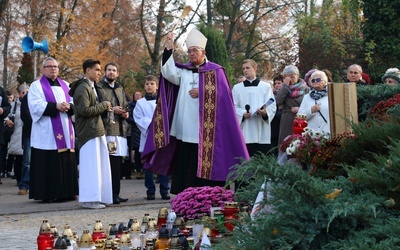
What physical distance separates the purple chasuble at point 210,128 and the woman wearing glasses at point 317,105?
3.02 ft

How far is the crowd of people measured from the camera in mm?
10172

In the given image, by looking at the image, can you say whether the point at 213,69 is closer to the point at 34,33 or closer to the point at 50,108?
the point at 50,108

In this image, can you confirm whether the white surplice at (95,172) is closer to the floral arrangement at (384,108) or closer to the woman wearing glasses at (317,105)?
the woman wearing glasses at (317,105)

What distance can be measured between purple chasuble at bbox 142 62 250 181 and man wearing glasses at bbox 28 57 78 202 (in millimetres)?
2648

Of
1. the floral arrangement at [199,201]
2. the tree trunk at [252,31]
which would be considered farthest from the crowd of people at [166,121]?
the tree trunk at [252,31]

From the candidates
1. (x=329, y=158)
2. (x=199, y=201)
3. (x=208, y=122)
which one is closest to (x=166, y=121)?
(x=208, y=122)

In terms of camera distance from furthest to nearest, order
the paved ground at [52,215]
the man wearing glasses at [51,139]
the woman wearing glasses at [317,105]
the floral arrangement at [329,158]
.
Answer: the man wearing glasses at [51,139] < the woman wearing glasses at [317,105] < the paved ground at [52,215] < the floral arrangement at [329,158]

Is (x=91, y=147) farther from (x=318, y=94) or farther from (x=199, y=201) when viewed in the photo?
(x=199, y=201)

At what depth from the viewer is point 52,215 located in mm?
10953

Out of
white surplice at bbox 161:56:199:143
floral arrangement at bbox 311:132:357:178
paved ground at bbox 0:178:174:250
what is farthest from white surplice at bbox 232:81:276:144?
floral arrangement at bbox 311:132:357:178

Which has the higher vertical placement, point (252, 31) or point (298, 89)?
point (252, 31)

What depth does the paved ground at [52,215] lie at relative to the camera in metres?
8.88

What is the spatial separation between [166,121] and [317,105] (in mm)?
1838

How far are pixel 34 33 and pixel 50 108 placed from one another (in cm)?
2616
